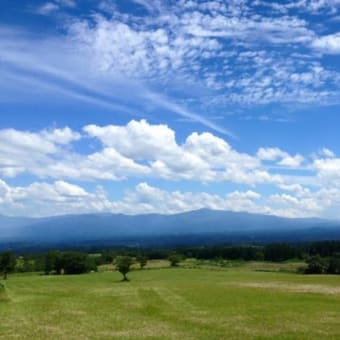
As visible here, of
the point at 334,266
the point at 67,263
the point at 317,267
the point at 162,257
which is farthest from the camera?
the point at 162,257

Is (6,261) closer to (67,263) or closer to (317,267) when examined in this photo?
(67,263)

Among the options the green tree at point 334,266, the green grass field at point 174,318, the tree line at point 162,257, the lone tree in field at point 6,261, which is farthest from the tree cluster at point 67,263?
the green grass field at point 174,318

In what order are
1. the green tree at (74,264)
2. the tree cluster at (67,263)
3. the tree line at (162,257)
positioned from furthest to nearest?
the green tree at (74,264), the tree cluster at (67,263), the tree line at (162,257)

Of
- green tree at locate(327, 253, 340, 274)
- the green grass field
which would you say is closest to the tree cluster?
green tree at locate(327, 253, 340, 274)

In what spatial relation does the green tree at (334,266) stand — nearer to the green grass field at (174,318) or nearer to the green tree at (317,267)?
the green tree at (317,267)

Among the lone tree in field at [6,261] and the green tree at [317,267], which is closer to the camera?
the green tree at [317,267]

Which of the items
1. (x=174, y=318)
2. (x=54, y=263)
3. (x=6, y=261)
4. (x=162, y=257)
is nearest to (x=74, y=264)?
(x=54, y=263)

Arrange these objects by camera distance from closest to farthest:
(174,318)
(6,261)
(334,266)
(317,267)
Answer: (174,318) < (334,266) < (317,267) < (6,261)

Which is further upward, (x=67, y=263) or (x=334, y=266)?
(x=334, y=266)

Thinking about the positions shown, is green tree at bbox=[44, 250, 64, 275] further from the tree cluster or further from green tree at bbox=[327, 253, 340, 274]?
green tree at bbox=[327, 253, 340, 274]

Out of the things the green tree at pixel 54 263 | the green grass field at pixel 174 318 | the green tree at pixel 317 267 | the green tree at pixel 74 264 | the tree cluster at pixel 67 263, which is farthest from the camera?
the green tree at pixel 74 264

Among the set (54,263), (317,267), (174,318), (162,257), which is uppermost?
(174,318)

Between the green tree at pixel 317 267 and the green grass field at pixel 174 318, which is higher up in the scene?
the green grass field at pixel 174 318

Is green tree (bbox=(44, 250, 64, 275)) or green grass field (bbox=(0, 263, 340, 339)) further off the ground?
green grass field (bbox=(0, 263, 340, 339))
